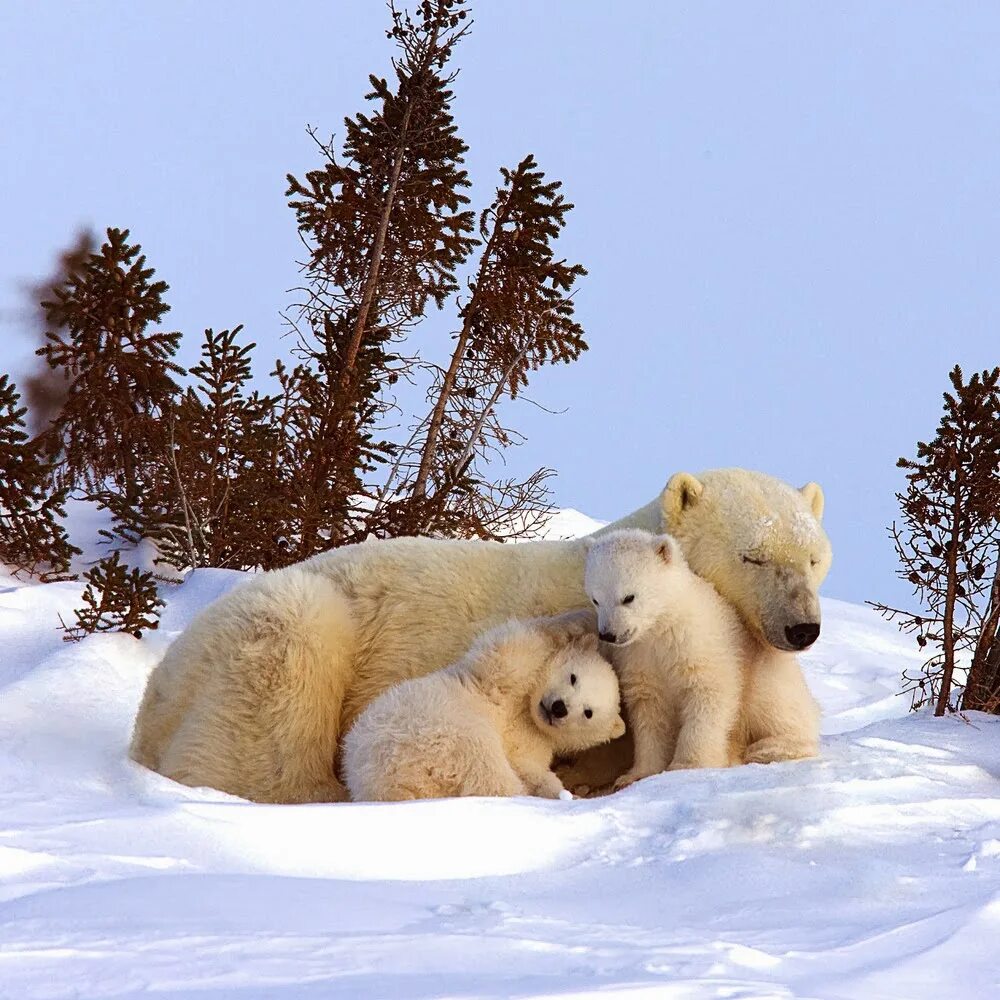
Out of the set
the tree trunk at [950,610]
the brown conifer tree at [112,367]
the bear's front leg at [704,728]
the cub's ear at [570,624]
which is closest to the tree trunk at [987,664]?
the tree trunk at [950,610]

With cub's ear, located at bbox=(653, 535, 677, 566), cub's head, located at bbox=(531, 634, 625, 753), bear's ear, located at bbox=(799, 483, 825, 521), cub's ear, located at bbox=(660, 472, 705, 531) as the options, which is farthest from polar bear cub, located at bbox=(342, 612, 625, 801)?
bear's ear, located at bbox=(799, 483, 825, 521)

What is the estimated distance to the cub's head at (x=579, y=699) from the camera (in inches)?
181

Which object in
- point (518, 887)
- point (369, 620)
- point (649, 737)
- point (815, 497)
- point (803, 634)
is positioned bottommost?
point (518, 887)

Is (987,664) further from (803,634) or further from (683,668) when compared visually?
(683,668)

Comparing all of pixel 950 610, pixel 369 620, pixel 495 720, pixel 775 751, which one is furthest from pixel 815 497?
pixel 950 610

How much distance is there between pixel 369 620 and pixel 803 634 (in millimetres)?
1736

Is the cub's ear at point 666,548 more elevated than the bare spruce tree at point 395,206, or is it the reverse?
the bare spruce tree at point 395,206

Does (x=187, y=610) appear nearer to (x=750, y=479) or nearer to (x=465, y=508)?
(x=465, y=508)

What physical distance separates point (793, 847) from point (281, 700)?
2074mm

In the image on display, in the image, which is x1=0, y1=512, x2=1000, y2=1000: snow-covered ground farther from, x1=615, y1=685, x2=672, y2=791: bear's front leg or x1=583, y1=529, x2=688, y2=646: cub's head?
x1=583, y1=529, x2=688, y2=646: cub's head

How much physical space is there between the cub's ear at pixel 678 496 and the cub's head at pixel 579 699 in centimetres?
62

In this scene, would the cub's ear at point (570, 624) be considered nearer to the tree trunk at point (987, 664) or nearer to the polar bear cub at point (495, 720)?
the polar bear cub at point (495, 720)

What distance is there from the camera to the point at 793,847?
12.5 feet

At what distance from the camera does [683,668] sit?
4.64m
